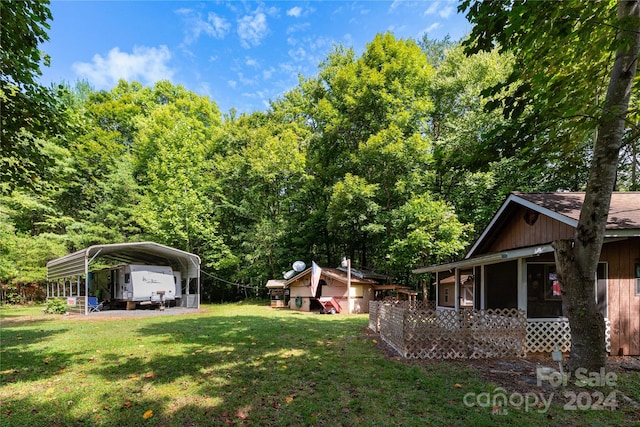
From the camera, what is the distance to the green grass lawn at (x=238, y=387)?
418cm

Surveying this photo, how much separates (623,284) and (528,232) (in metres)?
2.46

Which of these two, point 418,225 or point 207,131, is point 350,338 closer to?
point 418,225

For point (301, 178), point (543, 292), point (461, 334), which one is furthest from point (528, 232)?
point (301, 178)

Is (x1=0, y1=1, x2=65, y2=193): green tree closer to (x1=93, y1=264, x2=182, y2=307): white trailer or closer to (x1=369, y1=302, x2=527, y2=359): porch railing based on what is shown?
(x1=369, y1=302, x2=527, y2=359): porch railing

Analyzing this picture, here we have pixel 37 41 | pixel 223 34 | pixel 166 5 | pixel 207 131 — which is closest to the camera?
pixel 37 41

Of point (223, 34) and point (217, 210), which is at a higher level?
point (223, 34)

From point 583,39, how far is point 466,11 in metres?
1.90

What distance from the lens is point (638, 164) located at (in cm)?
1859

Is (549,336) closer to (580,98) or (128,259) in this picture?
(580,98)

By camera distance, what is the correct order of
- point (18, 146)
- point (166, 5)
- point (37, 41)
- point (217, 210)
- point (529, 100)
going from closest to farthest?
1. point (529, 100)
2. point (37, 41)
3. point (18, 146)
4. point (166, 5)
5. point (217, 210)

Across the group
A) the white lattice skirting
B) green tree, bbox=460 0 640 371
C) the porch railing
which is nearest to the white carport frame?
the porch railing

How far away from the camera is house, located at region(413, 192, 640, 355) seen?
7910 mm

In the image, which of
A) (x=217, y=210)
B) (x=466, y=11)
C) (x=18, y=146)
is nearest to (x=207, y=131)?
(x=217, y=210)

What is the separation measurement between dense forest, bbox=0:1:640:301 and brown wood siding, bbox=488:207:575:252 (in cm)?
705
